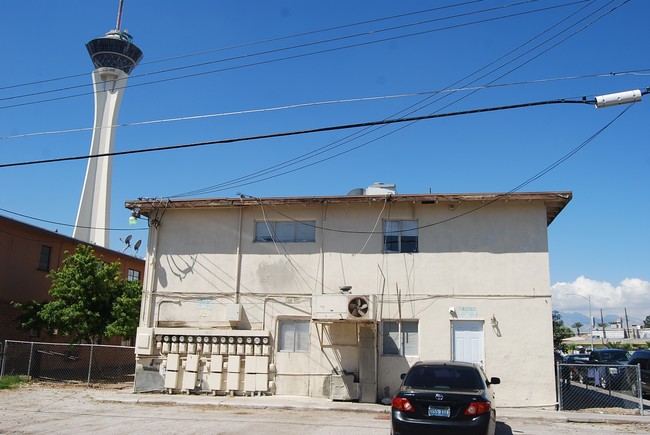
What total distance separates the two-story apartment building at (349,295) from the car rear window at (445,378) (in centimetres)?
574

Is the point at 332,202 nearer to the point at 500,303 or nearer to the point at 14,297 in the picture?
the point at 500,303

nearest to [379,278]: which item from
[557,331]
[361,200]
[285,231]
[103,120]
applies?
[361,200]

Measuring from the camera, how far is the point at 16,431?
420 inches

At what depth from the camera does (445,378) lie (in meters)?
9.71

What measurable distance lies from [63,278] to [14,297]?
15.3 feet

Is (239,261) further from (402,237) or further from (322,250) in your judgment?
(402,237)

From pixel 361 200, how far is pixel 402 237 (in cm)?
168

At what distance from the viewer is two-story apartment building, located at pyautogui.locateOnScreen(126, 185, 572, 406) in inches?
632

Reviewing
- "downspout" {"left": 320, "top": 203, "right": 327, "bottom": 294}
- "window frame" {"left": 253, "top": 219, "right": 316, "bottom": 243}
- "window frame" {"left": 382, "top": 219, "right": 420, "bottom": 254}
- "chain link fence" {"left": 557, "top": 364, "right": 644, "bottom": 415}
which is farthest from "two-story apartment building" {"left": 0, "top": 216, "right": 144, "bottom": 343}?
"chain link fence" {"left": 557, "top": 364, "right": 644, "bottom": 415}

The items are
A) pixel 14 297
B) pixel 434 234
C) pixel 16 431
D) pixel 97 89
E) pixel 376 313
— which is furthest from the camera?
pixel 97 89

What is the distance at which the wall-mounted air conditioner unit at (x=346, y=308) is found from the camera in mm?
15727

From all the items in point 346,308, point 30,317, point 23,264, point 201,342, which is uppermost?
point 23,264

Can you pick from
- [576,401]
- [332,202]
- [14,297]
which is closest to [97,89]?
[14,297]

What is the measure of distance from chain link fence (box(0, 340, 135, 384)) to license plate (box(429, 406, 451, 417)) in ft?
40.3
